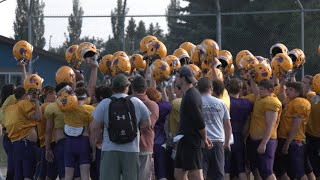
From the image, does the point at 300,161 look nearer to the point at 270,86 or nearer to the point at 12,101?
the point at 270,86

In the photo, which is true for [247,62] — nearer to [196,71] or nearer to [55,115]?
[196,71]

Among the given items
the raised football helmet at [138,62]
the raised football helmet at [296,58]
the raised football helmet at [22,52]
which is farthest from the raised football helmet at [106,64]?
the raised football helmet at [296,58]

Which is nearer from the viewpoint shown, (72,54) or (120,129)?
(120,129)

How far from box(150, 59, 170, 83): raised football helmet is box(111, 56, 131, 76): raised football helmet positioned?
52 centimetres

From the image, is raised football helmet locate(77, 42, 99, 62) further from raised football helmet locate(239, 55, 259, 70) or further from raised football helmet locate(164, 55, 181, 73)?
raised football helmet locate(239, 55, 259, 70)

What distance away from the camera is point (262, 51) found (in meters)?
21.7

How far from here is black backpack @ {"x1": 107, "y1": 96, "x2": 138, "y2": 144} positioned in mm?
9500

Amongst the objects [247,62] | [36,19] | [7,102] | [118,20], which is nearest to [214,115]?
[247,62]

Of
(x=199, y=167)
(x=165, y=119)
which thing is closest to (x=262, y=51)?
(x=165, y=119)

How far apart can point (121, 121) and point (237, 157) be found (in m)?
2.89

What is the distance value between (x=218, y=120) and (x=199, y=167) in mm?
801

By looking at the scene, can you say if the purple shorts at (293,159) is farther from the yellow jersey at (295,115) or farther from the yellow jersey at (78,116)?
Result: the yellow jersey at (78,116)

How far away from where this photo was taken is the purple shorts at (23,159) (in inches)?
464

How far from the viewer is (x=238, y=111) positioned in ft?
38.1
